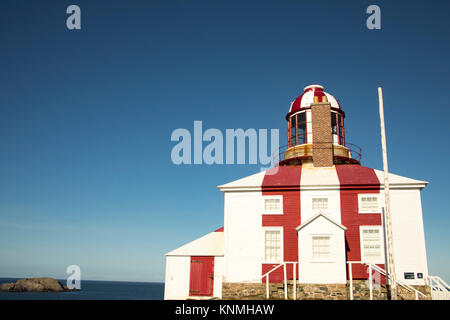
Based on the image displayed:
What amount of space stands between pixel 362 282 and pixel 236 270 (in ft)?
24.0

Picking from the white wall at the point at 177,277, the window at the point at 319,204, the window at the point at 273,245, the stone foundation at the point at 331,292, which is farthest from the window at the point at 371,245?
the white wall at the point at 177,277

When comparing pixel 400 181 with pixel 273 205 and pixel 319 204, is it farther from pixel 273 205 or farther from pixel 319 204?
pixel 273 205

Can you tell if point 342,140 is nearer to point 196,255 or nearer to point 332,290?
point 332,290

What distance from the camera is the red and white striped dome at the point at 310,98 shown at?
27.2m

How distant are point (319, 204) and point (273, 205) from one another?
287cm

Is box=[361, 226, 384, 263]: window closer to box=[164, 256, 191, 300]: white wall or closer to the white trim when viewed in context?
the white trim

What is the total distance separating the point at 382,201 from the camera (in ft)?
71.0

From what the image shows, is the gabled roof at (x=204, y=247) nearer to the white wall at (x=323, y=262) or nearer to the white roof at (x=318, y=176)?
the white wall at (x=323, y=262)

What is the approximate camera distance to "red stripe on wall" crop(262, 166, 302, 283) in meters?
21.4

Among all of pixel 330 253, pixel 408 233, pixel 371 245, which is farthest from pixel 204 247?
pixel 408 233

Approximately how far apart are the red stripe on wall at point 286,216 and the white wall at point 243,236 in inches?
21.8

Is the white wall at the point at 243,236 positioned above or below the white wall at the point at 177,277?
above

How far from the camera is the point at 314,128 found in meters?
25.2
